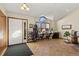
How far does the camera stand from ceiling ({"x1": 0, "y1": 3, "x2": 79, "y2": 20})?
100 inches

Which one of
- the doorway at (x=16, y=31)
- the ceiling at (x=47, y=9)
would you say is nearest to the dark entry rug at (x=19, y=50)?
the doorway at (x=16, y=31)

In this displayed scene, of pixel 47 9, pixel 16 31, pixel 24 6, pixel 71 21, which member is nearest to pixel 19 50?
pixel 16 31

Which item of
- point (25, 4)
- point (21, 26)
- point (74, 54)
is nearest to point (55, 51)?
point (74, 54)

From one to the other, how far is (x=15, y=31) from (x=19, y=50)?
417mm

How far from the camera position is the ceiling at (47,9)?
2541 millimetres

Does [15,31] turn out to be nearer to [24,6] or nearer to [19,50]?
[19,50]

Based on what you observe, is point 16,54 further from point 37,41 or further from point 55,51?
point 55,51

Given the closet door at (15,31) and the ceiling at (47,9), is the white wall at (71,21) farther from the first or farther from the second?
the closet door at (15,31)

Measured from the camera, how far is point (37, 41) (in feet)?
9.07

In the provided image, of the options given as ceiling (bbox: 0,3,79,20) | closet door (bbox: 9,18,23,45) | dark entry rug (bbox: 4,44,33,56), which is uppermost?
ceiling (bbox: 0,3,79,20)

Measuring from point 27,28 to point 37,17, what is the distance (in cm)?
32

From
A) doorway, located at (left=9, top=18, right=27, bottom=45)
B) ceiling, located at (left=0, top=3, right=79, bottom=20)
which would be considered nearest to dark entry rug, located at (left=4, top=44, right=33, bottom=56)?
doorway, located at (left=9, top=18, right=27, bottom=45)

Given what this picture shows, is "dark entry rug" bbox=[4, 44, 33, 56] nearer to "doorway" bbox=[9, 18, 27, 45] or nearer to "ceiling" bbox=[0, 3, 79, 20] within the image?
"doorway" bbox=[9, 18, 27, 45]

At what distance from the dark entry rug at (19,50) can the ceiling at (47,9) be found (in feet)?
2.34
